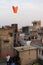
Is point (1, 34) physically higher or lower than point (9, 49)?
higher

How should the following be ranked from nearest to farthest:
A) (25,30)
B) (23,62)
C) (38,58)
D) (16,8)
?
(16,8) → (23,62) → (38,58) → (25,30)

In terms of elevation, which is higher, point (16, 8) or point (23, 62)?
point (16, 8)

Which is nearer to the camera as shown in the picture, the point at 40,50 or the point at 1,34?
the point at 40,50

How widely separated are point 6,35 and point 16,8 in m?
10.1

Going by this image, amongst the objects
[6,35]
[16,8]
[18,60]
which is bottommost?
[18,60]

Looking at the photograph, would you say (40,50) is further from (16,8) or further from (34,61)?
(16,8)

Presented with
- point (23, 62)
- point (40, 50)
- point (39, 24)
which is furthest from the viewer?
point (39, 24)

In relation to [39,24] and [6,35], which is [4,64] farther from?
[39,24]

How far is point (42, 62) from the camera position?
1279 cm

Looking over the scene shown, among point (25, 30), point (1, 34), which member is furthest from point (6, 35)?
point (25, 30)

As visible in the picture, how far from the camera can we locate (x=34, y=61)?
1280 cm

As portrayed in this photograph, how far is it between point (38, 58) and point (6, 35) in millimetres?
6301

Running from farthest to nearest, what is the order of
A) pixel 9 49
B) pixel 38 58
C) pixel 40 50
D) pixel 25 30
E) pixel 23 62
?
pixel 25 30
pixel 9 49
pixel 40 50
pixel 38 58
pixel 23 62

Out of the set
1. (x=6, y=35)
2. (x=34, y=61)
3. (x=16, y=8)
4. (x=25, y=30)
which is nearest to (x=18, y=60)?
(x=34, y=61)
